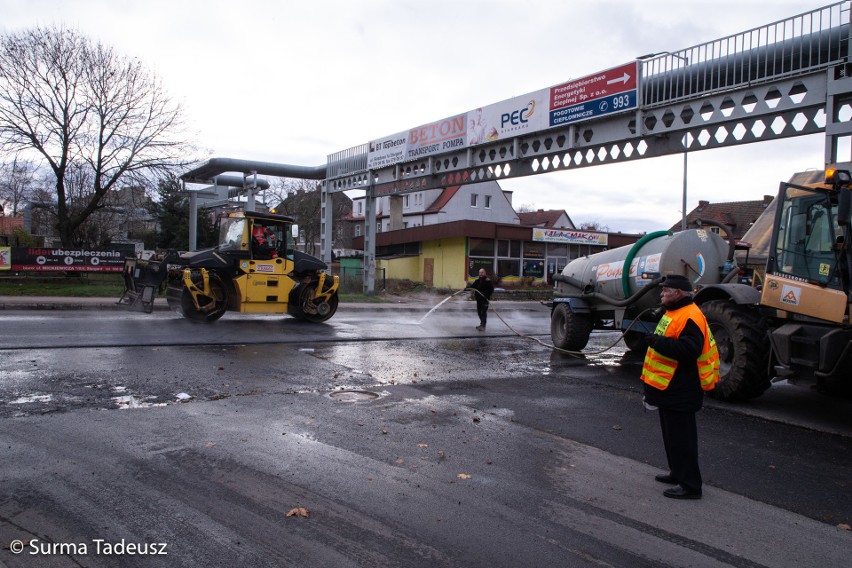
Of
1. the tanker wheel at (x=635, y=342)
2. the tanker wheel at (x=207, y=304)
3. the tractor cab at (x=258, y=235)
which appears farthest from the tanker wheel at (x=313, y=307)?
the tanker wheel at (x=635, y=342)

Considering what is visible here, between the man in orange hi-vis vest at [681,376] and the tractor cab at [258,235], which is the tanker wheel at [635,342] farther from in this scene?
the tractor cab at [258,235]

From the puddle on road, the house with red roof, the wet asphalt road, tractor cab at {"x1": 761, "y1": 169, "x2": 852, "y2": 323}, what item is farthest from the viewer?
the house with red roof

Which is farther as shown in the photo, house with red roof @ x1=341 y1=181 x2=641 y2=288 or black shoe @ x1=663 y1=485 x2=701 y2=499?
house with red roof @ x1=341 y1=181 x2=641 y2=288

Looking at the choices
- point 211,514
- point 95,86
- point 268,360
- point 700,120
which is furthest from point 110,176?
point 211,514

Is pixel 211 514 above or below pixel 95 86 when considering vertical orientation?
below

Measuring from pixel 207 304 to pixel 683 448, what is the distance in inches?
497

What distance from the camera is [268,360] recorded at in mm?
10367

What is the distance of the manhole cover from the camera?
773 centimetres

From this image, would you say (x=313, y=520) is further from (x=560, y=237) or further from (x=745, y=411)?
(x=560, y=237)

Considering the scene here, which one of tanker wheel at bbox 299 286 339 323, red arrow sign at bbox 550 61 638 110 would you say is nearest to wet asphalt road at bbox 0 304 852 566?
tanker wheel at bbox 299 286 339 323

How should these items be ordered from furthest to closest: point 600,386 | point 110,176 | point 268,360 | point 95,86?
point 110,176
point 95,86
point 268,360
point 600,386

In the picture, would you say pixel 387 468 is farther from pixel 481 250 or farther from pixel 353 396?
pixel 481 250

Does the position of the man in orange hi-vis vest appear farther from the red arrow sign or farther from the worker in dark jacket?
the red arrow sign

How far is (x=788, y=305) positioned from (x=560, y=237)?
1278 inches
